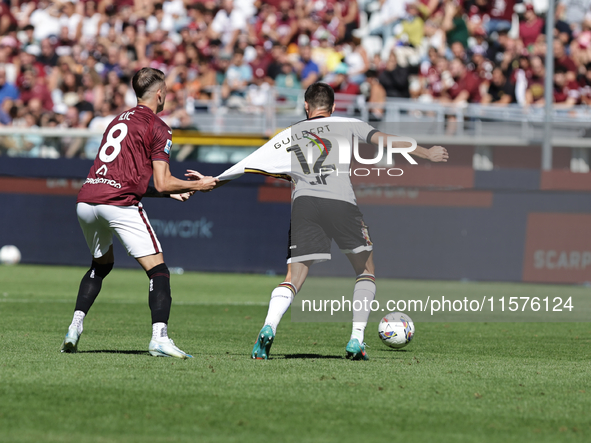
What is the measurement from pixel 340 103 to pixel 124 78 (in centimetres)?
589

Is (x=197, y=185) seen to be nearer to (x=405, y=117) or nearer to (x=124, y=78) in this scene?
(x=405, y=117)

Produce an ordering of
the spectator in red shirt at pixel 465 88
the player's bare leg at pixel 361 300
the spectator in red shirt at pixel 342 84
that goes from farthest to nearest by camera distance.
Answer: the spectator in red shirt at pixel 342 84 < the spectator in red shirt at pixel 465 88 < the player's bare leg at pixel 361 300

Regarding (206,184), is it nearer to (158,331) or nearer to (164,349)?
(158,331)

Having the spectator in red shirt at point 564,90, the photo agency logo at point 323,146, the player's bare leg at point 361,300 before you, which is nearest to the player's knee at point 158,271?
the photo agency logo at point 323,146

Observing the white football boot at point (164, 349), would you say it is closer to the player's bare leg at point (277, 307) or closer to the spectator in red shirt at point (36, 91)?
the player's bare leg at point (277, 307)

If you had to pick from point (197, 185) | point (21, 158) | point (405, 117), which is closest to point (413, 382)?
point (197, 185)

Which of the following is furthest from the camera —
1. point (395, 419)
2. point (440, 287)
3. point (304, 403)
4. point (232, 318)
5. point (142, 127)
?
point (440, 287)

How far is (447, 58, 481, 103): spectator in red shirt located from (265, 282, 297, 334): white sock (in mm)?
12286

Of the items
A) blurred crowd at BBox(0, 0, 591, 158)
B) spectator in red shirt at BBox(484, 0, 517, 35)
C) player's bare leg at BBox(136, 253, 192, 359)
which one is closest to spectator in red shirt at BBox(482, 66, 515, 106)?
blurred crowd at BBox(0, 0, 591, 158)

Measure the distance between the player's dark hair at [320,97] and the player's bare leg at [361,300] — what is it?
1.17 metres

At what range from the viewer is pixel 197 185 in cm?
695

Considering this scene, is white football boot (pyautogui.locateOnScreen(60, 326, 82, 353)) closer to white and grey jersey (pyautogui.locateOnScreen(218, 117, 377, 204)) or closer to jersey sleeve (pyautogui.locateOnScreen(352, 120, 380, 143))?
white and grey jersey (pyautogui.locateOnScreen(218, 117, 377, 204))

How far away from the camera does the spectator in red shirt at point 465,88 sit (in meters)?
18.4

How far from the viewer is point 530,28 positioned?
19734 millimetres
